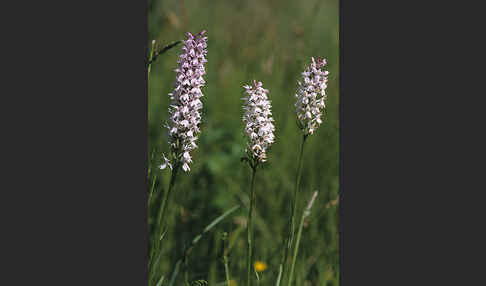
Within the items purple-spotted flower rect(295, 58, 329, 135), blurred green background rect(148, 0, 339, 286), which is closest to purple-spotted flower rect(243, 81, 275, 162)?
purple-spotted flower rect(295, 58, 329, 135)

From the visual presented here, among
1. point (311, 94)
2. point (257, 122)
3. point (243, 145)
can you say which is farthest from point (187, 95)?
point (243, 145)

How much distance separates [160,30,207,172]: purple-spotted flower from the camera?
2.35 metres

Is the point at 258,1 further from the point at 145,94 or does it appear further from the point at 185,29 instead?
the point at 145,94

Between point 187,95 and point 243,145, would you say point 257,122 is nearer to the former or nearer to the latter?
point 187,95

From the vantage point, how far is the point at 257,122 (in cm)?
245

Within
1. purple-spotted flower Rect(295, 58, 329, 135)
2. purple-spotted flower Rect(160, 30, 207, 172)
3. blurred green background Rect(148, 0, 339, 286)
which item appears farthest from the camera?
blurred green background Rect(148, 0, 339, 286)

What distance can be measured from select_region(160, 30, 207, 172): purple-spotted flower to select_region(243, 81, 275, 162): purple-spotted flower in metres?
0.27

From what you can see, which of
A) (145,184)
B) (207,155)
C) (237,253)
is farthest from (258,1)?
(145,184)

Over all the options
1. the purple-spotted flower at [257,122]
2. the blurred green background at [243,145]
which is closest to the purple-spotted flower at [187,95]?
the purple-spotted flower at [257,122]

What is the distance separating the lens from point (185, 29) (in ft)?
14.4

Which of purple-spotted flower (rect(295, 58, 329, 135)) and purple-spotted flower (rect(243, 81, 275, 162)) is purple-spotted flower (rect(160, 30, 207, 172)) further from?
purple-spotted flower (rect(295, 58, 329, 135))

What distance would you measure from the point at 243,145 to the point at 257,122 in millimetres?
2164

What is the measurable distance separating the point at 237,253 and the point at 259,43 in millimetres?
2502

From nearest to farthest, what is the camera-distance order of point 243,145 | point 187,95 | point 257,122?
point 187,95, point 257,122, point 243,145
